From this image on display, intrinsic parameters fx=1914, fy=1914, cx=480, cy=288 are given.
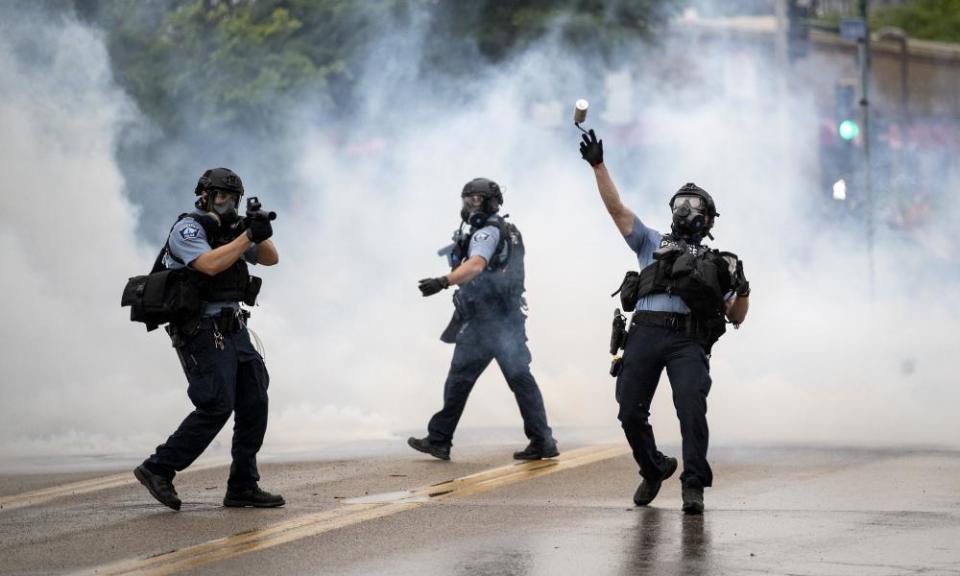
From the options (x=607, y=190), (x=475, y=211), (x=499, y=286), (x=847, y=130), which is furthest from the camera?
(x=847, y=130)

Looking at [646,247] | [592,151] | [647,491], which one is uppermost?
[592,151]

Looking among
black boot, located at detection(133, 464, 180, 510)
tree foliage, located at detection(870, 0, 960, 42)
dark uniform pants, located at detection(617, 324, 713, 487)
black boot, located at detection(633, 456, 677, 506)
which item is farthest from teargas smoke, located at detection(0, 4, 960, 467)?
tree foliage, located at detection(870, 0, 960, 42)

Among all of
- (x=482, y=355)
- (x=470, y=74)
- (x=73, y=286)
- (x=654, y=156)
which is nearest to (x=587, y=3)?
(x=654, y=156)

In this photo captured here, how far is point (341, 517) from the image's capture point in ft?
28.0

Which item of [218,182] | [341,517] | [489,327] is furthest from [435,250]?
[341,517]

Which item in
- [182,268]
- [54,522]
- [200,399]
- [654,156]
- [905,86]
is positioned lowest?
[54,522]

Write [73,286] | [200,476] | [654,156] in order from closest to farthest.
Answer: [200,476]
[73,286]
[654,156]

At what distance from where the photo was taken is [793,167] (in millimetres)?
25359

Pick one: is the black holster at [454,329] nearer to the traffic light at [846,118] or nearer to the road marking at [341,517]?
the road marking at [341,517]

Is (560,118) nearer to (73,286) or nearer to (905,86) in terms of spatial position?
(73,286)

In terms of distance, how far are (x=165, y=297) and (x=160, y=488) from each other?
0.90m

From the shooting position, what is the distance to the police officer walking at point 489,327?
35.8 ft

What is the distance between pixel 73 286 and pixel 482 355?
5.25 metres

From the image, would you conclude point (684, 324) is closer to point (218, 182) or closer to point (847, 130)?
point (218, 182)
